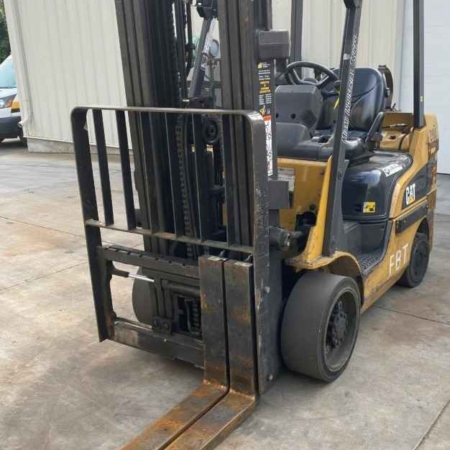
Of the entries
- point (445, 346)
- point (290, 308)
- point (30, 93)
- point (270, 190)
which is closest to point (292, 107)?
point (270, 190)

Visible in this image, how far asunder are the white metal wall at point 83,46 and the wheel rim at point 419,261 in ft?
15.1

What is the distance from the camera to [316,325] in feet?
10.5

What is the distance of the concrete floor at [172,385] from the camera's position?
118 inches

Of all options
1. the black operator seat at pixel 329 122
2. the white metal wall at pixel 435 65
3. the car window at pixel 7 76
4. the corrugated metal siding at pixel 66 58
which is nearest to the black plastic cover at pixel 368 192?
the black operator seat at pixel 329 122

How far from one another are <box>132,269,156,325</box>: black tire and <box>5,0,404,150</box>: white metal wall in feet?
20.4

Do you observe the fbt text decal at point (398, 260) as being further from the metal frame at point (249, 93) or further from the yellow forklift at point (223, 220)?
the metal frame at point (249, 93)

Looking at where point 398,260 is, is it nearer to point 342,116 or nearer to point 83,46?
point 342,116

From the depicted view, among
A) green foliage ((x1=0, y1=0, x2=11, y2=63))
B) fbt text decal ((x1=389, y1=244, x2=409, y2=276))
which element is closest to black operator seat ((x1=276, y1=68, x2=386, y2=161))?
fbt text decal ((x1=389, y1=244, x2=409, y2=276))

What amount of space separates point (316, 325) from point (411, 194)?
163cm

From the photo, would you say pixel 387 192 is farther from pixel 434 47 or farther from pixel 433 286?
pixel 434 47

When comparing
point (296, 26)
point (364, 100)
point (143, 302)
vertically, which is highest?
point (296, 26)

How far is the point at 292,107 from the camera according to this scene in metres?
3.99

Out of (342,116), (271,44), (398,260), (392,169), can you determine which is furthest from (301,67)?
(271,44)

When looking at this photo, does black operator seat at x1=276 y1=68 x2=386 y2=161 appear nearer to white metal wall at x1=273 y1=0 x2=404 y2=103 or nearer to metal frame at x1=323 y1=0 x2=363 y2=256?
metal frame at x1=323 y1=0 x2=363 y2=256
